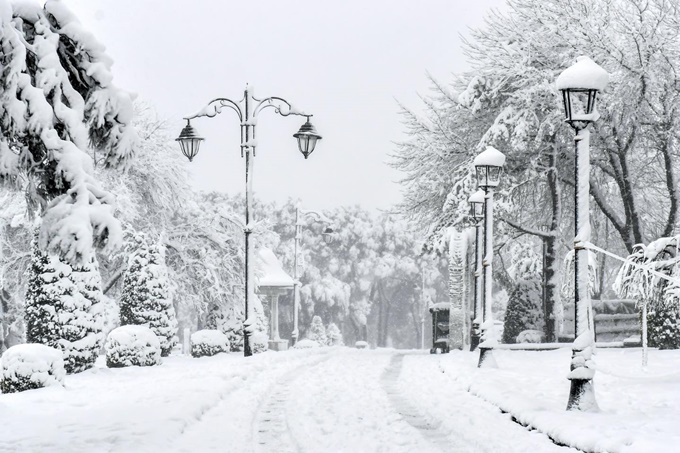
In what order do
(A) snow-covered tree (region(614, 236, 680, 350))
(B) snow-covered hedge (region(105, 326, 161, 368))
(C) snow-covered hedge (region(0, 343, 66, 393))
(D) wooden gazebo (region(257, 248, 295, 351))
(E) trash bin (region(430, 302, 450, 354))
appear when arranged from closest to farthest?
Answer: (A) snow-covered tree (region(614, 236, 680, 350)) → (C) snow-covered hedge (region(0, 343, 66, 393)) → (B) snow-covered hedge (region(105, 326, 161, 368)) → (E) trash bin (region(430, 302, 450, 354)) → (D) wooden gazebo (region(257, 248, 295, 351))

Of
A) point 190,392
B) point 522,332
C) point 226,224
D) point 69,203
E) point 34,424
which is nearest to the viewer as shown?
point 69,203

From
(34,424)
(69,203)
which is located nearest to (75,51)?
(69,203)

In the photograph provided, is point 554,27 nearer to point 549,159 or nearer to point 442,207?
point 549,159

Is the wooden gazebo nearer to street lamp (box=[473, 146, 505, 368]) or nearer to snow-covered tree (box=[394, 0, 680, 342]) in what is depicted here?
snow-covered tree (box=[394, 0, 680, 342])

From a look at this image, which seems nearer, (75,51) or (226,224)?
(75,51)

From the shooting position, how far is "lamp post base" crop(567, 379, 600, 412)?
11.1m

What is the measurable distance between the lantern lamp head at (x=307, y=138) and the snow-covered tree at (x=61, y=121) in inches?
445

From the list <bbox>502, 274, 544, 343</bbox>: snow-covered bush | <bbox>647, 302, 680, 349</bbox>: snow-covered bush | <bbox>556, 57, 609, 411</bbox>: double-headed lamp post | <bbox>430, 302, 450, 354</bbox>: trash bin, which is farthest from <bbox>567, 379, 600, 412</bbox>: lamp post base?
<bbox>430, 302, 450, 354</bbox>: trash bin

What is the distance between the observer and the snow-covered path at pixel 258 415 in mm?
9578

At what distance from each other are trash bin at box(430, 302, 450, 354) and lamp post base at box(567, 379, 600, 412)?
19.6m

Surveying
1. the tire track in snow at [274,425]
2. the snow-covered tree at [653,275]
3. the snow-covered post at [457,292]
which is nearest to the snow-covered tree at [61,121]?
the tire track in snow at [274,425]

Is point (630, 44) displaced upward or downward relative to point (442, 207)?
upward

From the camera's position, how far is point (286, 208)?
67.9 m

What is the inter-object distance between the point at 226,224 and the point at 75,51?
23.7 meters
